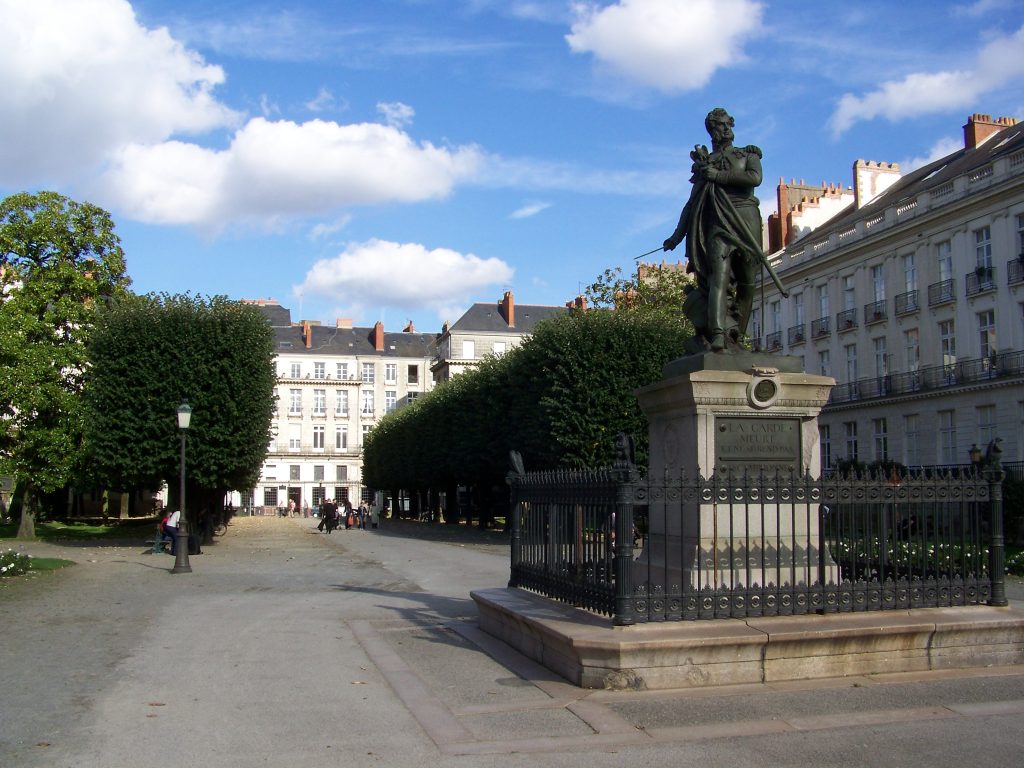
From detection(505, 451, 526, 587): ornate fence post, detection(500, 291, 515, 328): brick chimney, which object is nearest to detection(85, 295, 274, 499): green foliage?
detection(505, 451, 526, 587): ornate fence post

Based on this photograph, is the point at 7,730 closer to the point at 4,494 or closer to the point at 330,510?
the point at 330,510

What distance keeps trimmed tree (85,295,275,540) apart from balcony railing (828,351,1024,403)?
2796 cm

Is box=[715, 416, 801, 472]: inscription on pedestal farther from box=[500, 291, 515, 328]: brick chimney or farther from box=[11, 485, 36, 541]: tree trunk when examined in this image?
box=[500, 291, 515, 328]: brick chimney

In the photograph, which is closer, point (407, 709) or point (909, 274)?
point (407, 709)

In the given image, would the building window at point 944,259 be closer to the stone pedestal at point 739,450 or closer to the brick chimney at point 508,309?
the stone pedestal at point 739,450

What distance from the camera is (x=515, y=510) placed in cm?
1049

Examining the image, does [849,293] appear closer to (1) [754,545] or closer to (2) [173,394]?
(2) [173,394]

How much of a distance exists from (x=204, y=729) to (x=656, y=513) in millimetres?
4634

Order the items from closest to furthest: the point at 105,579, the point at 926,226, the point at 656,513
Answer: the point at 656,513 → the point at 105,579 → the point at 926,226

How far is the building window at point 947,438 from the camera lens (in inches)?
1631

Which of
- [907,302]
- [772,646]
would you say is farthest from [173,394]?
[907,302]

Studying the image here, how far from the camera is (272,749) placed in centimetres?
647

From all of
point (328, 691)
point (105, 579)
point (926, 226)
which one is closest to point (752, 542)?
point (328, 691)

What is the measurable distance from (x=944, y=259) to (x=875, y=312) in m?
4.90
